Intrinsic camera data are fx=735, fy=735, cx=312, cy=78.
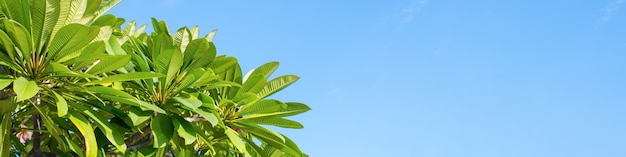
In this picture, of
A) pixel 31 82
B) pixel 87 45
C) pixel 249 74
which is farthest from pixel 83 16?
pixel 249 74

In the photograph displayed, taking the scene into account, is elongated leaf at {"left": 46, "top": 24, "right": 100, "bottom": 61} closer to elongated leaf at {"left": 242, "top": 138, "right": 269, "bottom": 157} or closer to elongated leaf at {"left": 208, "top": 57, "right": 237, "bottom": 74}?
elongated leaf at {"left": 208, "top": 57, "right": 237, "bottom": 74}

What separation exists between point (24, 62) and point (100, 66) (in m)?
0.22

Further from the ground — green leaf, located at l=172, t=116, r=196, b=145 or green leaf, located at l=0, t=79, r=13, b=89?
green leaf, located at l=172, t=116, r=196, b=145

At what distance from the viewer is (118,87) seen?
7.82ft

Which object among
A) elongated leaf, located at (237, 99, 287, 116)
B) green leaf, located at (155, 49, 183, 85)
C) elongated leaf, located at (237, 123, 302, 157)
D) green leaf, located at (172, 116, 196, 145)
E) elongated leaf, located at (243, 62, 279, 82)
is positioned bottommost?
green leaf, located at (172, 116, 196, 145)

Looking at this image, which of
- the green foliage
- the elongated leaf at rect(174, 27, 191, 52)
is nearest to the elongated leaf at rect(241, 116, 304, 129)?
the green foliage

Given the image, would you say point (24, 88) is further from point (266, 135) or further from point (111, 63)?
point (266, 135)

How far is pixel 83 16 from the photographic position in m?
2.32

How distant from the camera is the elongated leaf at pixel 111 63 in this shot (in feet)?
7.18

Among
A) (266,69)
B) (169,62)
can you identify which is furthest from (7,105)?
(266,69)

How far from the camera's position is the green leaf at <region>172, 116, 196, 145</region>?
2.38m

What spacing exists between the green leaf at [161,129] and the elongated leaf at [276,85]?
0.45 metres

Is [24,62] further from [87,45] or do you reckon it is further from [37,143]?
[37,143]

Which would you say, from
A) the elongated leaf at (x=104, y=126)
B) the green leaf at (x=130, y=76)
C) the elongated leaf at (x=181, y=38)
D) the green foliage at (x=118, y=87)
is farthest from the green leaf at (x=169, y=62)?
the elongated leaf at (x=181, y=38)
